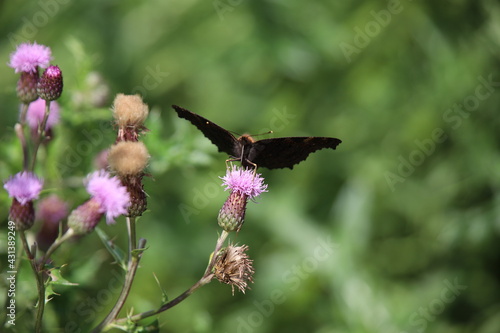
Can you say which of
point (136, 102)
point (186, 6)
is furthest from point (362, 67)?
point (136, 102)

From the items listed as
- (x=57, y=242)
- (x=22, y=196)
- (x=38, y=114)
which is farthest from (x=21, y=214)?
(x=38, y=114)

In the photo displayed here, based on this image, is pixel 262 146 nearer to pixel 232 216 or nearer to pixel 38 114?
pixel 232 216

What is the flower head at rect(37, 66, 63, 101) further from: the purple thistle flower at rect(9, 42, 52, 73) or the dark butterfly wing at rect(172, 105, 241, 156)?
the dark butterfly wing at rect(172, 105, 241, 156)

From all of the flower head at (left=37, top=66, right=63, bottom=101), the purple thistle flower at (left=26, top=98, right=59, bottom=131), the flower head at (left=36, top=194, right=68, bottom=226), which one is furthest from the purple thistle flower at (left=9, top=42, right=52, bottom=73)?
the flower head at (left=36, top=194, right=68, bottom=226)

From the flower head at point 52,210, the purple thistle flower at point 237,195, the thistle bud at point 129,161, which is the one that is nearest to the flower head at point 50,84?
the thistle bud at point 129,161

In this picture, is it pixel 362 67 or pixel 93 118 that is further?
pixel 362 67

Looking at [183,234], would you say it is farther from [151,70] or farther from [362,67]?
[362,67]
